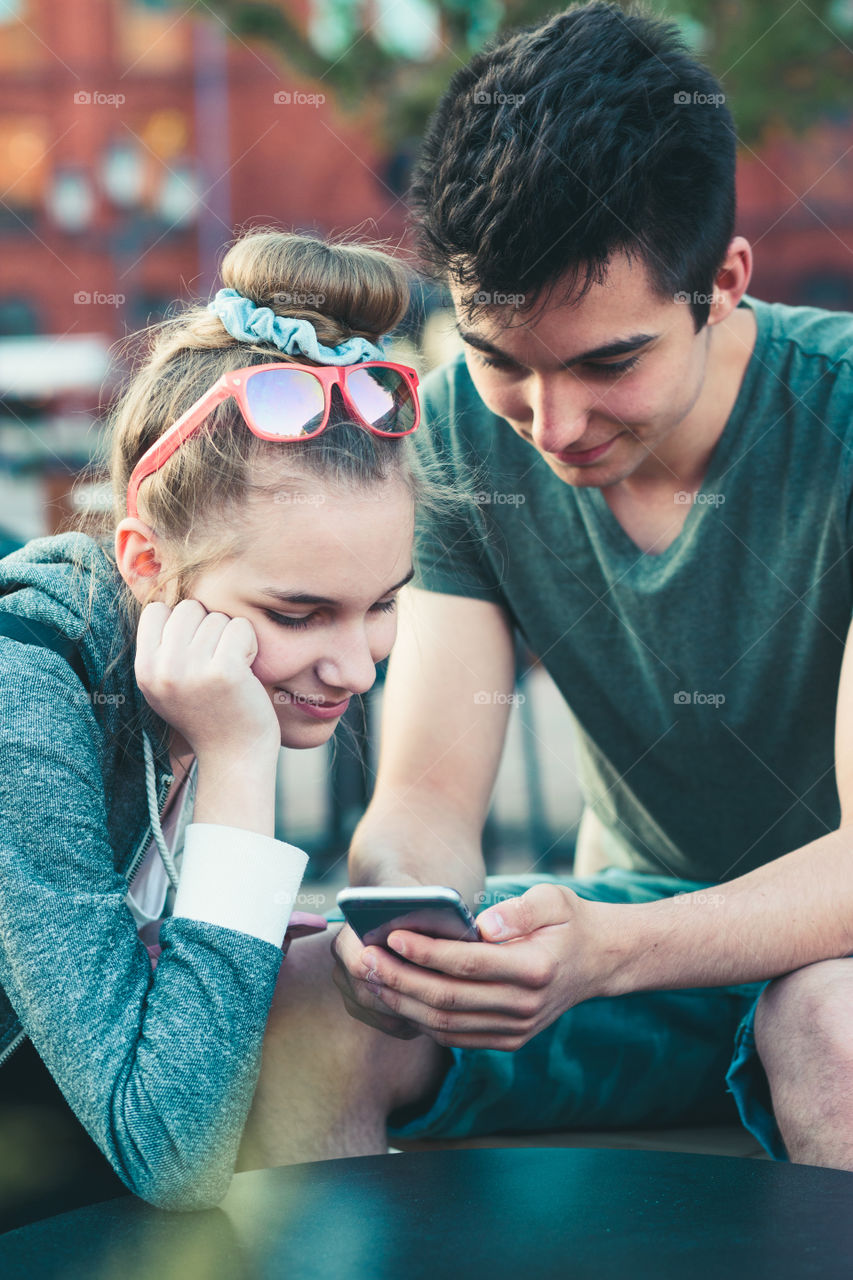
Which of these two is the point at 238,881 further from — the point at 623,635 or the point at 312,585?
the point at 623,635

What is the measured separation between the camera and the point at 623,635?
2412 millimetres

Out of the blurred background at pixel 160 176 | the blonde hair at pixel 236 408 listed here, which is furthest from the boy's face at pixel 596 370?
the blurred background at pixel 160 176

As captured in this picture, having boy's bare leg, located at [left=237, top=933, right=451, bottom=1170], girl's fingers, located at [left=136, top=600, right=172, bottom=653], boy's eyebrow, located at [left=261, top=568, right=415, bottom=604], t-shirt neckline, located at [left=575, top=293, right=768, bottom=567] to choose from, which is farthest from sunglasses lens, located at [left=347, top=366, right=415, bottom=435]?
boy's bare leg, located at [left=237, top=933, right=451, bottom=1170]

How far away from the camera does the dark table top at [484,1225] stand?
108 centimetres

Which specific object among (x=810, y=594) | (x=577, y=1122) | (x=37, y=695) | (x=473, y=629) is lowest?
(x=577, y=1122)

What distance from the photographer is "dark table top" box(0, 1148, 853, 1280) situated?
1077 millimetres

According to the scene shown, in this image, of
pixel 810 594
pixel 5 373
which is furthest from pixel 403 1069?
pixel 5 373

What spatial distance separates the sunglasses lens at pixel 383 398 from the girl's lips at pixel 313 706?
382 mm

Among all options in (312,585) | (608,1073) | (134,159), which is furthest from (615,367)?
(134,159)

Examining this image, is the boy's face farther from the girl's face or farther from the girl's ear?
the girl's ear

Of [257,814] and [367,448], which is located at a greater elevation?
[367,448]

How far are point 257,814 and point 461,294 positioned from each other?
102 cm

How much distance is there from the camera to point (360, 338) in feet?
5.94

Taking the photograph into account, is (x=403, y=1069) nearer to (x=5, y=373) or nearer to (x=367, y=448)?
(x=367, y=448)
